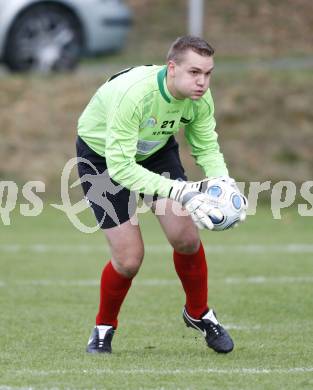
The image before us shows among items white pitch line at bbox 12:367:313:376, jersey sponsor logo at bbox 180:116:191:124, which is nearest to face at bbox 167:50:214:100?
jersey sponsor logo at bbox 180:116:191:124

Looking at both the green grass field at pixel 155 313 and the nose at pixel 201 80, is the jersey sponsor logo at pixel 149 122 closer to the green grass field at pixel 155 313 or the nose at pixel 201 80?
the nose at pixel 201 80

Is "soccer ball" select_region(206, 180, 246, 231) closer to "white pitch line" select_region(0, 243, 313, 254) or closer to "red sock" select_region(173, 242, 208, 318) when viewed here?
"red sock" select_region(173, 242, 208, 318)

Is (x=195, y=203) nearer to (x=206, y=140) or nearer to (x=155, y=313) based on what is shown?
(x=206, y=140)

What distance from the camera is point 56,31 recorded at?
15469mm

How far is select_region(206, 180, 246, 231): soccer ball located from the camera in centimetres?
579

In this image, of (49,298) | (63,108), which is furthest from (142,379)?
(63,108)

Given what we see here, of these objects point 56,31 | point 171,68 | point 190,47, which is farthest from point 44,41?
point 190,47

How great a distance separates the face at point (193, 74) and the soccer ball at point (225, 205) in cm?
46

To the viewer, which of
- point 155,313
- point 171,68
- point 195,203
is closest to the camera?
point 195,203

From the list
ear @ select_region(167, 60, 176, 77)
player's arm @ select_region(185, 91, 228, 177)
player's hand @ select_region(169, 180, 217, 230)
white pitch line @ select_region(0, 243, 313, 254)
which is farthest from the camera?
white pitch line @ select_region(0, 243, 313, 254)

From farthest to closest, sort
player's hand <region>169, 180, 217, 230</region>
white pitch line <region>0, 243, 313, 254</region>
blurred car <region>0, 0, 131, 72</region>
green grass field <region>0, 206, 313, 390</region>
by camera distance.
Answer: blurred car <region>0, 0, 131, 72</region> → white pitch line <region>0, 243, 313, 254</region> → player's hand <region>169, 180, 217, 230</region> → green grass field <region>0, 206, 313, 390</region>

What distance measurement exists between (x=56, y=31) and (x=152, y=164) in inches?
370

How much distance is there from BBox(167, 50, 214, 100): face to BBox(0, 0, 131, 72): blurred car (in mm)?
9493

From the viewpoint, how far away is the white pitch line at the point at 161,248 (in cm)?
1109
